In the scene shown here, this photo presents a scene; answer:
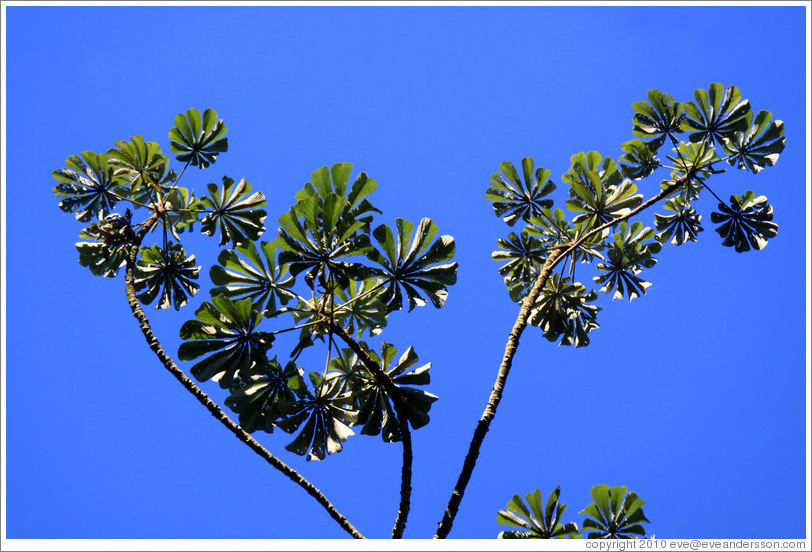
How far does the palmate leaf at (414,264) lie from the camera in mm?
4898

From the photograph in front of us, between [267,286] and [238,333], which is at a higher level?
[267,286]

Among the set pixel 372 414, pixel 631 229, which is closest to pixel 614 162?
pixel 631 229

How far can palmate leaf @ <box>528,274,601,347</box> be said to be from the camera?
20.2 feet

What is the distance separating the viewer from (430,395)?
4.86m

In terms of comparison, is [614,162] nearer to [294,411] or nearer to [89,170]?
[294,411]

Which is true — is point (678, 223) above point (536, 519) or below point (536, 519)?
above

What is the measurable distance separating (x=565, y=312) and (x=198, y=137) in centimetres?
450

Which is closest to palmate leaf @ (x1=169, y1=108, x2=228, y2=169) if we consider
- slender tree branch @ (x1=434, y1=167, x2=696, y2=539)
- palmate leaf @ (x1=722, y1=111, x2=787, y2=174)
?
slender tree branch @ (x1=434, y1=167, x2=696, y2=539)

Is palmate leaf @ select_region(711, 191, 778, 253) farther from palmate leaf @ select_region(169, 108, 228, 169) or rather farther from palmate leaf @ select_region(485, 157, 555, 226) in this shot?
palmate leaf @ select_region(169, 108, 228, 169)

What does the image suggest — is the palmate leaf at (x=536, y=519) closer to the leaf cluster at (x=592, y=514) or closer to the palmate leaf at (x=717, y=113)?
the leaf cluster at (x=592, y=514)

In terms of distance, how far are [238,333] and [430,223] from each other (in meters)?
1.84

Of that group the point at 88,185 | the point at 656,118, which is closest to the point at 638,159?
the point at 656,118

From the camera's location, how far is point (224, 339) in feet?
15.4

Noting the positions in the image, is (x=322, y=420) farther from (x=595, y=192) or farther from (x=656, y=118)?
(x=656, y=118)
